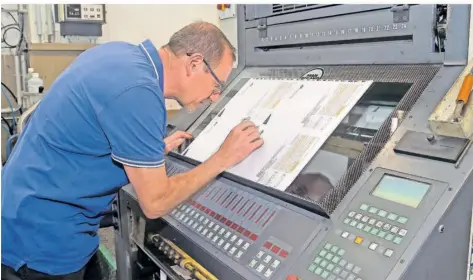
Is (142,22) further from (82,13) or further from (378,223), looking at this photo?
(378,223)

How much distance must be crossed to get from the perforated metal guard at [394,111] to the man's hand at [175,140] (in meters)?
0.67

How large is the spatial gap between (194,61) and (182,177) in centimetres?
32

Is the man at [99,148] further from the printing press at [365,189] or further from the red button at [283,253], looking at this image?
the red button at [283,253]

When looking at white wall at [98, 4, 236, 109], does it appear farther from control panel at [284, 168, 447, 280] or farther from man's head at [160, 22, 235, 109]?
control panel at [284, 168, 447, 280]

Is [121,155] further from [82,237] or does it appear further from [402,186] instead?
[402,186]

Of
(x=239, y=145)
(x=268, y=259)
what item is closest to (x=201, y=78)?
(x=239, y=145)

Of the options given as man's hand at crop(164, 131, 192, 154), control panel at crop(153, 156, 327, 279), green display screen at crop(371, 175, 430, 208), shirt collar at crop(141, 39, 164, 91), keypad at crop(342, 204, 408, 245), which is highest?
shirt collar at crop(141, 39, 164, 91)

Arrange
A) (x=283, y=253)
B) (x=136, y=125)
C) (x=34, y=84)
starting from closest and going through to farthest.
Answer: (x=283, y=253) < (x=136, y=125) < (x=34, y=84)

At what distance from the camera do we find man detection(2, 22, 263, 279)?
114cm

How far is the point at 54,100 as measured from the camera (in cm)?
123

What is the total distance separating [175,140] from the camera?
1.80 metres

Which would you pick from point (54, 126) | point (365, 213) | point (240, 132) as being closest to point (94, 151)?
point (54, 126)

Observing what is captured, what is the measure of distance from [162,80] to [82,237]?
540mm

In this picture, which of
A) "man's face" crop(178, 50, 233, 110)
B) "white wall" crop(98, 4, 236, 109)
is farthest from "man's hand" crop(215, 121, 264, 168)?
"white wall" crop(98, 4, 236, 109)
